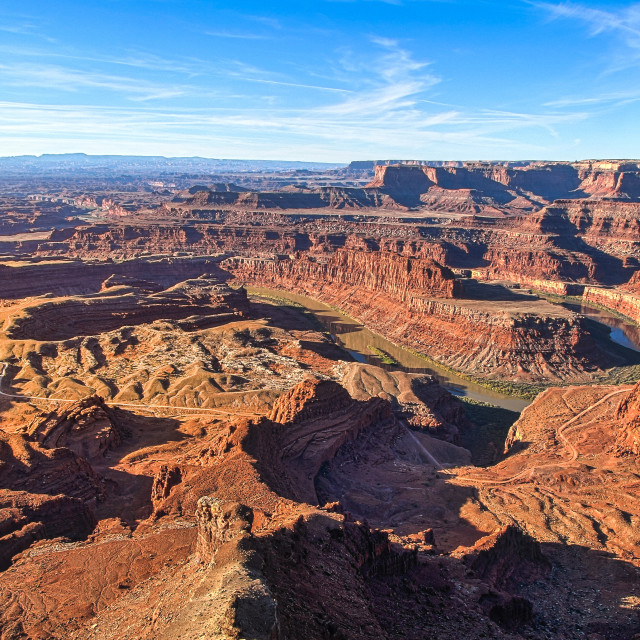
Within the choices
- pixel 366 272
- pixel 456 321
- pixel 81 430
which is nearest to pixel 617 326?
pixel 456 321

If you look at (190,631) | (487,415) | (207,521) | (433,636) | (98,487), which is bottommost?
(487,415)

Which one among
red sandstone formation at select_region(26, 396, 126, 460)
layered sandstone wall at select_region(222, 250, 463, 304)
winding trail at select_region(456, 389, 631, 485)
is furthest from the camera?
layered sandstone wall at select_region(222, 250, 463, 304)

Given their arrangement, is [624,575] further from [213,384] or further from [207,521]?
[213,384]

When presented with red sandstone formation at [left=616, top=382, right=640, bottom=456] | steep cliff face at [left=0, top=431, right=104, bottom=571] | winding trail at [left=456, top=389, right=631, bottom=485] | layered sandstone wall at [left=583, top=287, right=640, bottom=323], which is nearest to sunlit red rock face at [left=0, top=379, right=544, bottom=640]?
steep cliff face at [left=0, top=431, right=104, bottom=571]

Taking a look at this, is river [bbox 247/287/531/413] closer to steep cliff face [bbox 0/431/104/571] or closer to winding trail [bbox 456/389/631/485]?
winding trail [bbox 456/389/631/485]

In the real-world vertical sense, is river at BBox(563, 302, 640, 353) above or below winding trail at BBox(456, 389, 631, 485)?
below

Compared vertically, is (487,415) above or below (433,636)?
below

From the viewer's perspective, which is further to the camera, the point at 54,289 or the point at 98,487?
the point at 54,289

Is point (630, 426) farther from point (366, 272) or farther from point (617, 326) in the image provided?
→ point (366, 272)

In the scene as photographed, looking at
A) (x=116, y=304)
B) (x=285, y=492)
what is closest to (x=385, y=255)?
(x=116, y=304)
